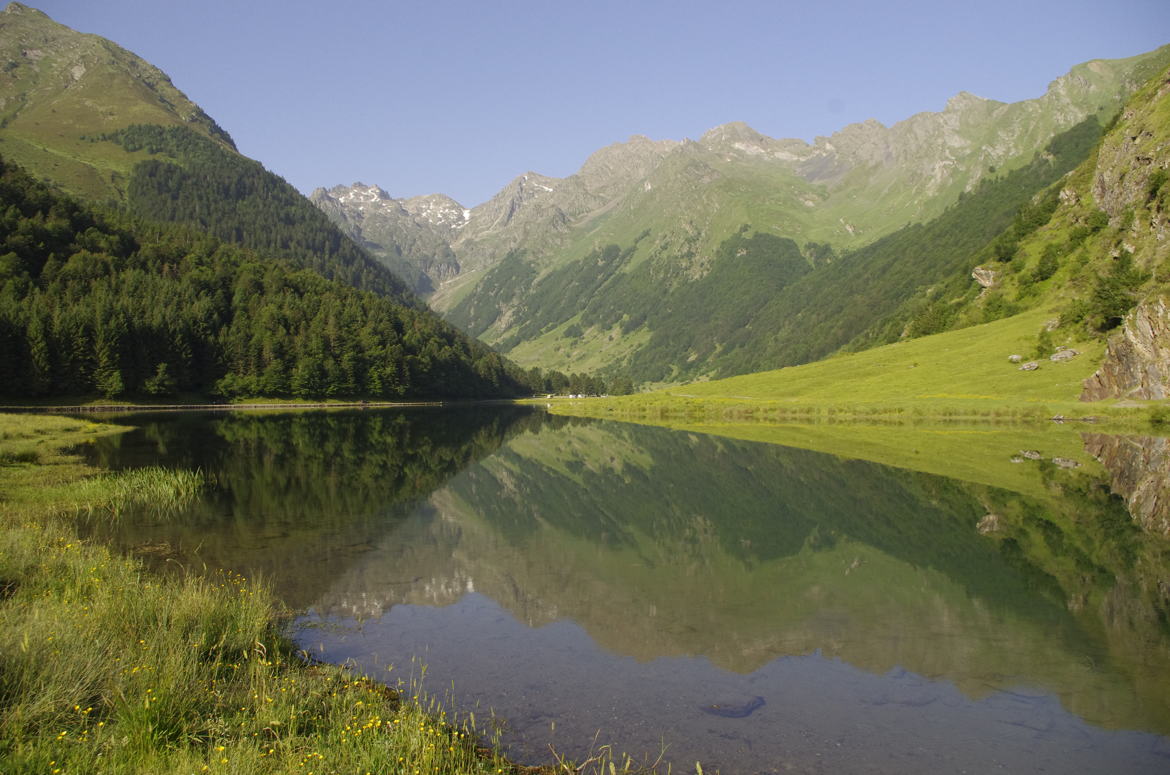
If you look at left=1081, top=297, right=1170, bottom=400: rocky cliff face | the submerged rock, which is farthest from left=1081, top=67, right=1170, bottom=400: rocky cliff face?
the submerged rock

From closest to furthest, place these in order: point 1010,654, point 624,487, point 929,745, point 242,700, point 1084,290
A: 1. point 242,700
2. point 929,745
3. point 1010,654
4. point 624,487
5. point 1084,290

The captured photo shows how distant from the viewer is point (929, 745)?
12.4 meters

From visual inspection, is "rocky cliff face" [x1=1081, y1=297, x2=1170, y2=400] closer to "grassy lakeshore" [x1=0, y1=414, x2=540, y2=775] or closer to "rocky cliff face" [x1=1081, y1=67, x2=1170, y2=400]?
"rocky cliff face" [x1=1081, y1=67, x2=1170, y2=400]

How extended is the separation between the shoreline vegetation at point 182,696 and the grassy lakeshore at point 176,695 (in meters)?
0.03

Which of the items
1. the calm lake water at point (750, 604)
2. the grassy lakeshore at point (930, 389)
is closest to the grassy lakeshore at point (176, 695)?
the calm lake water at point (750, 604)

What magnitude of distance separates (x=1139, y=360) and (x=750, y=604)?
328 ft

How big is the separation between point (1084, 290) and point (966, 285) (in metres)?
55.9

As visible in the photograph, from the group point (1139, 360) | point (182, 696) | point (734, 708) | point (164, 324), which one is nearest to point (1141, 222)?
point (1139, 360)

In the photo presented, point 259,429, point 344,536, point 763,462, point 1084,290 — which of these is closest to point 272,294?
point 259,429

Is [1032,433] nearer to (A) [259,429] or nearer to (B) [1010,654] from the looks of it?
(B) [1010,654]

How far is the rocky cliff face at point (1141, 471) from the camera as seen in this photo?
108 ft

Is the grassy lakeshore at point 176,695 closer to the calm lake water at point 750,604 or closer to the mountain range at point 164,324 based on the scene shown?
the calm lake water at point 750,604

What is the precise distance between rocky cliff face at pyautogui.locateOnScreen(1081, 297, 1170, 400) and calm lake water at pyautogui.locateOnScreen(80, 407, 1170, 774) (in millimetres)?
56061

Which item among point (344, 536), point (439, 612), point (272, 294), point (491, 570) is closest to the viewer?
point (439, 612)
